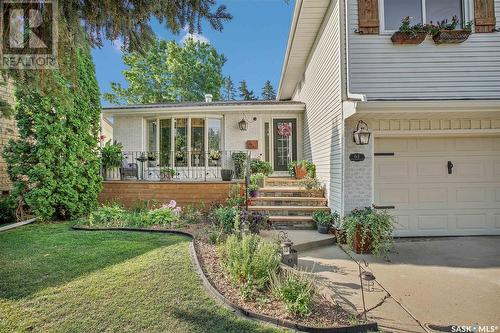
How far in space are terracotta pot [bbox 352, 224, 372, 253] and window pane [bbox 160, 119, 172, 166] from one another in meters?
7.91

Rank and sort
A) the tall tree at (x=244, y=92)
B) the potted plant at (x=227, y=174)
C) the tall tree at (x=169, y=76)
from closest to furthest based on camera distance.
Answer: the potted plant at (x=227, y=174)
the tall tree at (x=169, y=76)
the tall tree at (x=244, y=92)

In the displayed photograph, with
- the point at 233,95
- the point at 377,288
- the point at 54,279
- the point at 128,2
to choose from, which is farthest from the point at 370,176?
the point at 233,95

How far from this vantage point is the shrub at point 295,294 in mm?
2686

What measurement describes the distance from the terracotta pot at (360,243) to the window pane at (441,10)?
15.9 ft

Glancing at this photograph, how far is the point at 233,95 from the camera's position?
42594 millimetres

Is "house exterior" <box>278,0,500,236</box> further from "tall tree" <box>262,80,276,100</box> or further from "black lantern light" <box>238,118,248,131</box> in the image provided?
"tall tree" <box>262,80,276,100</box>

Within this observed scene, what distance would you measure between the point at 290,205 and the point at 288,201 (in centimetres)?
11

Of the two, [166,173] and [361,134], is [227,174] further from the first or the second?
[361,134]

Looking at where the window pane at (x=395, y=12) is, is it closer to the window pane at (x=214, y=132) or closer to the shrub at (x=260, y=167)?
the shrub at (x=260, y=167)

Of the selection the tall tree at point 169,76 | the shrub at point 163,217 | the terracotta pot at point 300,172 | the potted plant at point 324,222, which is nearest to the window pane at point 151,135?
the shrub at point 163,217

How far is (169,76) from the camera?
79.5 feet

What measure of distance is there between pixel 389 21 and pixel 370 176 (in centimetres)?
337

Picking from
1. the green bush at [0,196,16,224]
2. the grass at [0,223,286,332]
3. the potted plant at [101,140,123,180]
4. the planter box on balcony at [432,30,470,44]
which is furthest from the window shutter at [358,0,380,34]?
the green bush at [0,196,16,224]

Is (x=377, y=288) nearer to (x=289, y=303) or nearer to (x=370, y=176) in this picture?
(x=289, y=303)
